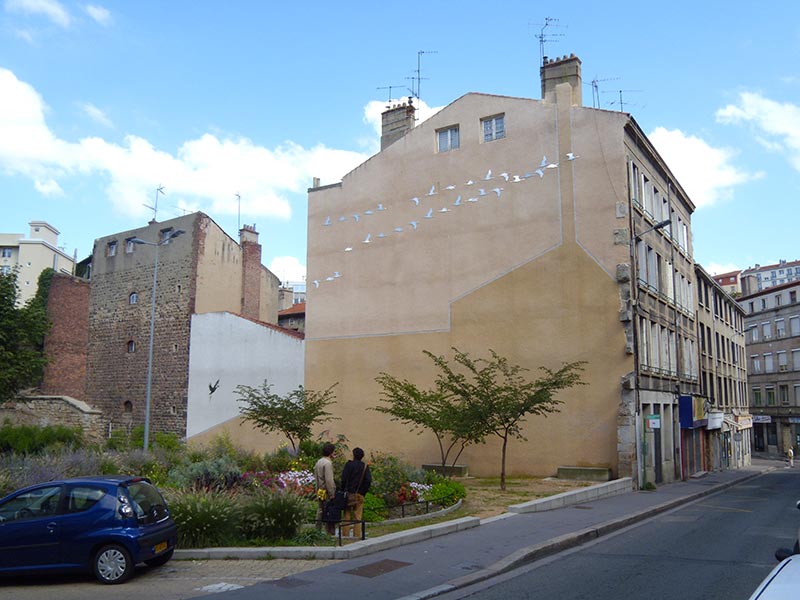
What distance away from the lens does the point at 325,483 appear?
10.6 metres

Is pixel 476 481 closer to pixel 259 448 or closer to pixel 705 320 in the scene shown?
pixel 259 448

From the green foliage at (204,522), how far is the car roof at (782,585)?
28.1ft

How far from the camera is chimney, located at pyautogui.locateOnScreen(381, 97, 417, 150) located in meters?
29.5

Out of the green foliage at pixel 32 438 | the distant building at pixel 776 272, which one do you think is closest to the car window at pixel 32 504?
the green foliage at pixel 32 438

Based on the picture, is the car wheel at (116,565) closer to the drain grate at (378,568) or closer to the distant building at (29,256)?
the drain grate at (378,568)

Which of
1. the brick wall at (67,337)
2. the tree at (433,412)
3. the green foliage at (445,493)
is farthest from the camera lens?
the brick wall at (67,337)

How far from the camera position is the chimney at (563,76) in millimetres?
24906

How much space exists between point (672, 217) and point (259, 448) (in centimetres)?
2152

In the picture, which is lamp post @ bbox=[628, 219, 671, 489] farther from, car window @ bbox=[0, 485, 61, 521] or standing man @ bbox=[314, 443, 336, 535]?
car window @ bbox=[0, 485, 61, 521]

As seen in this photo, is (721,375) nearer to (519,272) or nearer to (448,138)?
(519,272)

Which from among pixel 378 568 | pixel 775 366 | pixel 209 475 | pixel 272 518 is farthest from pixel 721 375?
pixel 378 568

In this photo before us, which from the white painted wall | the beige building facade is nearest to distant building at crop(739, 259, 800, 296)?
the beige building facade

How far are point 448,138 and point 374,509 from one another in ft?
59.4

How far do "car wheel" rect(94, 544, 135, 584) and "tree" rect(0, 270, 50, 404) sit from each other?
53.7 feet
